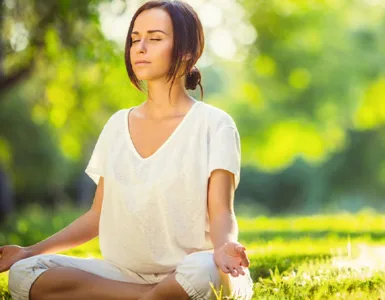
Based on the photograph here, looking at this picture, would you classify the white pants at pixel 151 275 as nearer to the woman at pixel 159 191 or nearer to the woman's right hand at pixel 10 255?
the woman at pixel 159 191

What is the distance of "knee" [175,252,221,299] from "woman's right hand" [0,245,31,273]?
0.87m

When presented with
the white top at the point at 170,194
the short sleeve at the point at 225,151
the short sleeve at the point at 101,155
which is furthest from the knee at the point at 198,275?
the short sleeve at the point at 101,155

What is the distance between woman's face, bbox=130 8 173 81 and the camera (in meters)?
3.31

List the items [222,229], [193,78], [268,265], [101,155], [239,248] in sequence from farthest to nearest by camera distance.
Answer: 1. [268,265]
2. [101,155]
3. [193,78]
4. [222,229]
5. [239,248]

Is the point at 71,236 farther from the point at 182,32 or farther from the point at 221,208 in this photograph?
the point at 182,32

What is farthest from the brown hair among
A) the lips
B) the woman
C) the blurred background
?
the blurred background

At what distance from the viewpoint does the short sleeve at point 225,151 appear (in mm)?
3146

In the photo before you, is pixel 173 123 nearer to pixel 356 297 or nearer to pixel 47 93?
pixel 356 297

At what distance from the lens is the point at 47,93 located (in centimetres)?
1223

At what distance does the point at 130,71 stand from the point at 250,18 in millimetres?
11646

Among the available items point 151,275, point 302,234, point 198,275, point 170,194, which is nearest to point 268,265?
point 151,275

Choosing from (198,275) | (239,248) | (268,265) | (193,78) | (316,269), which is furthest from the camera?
(268,265)

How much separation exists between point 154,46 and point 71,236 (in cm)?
100

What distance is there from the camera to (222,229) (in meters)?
3.06
